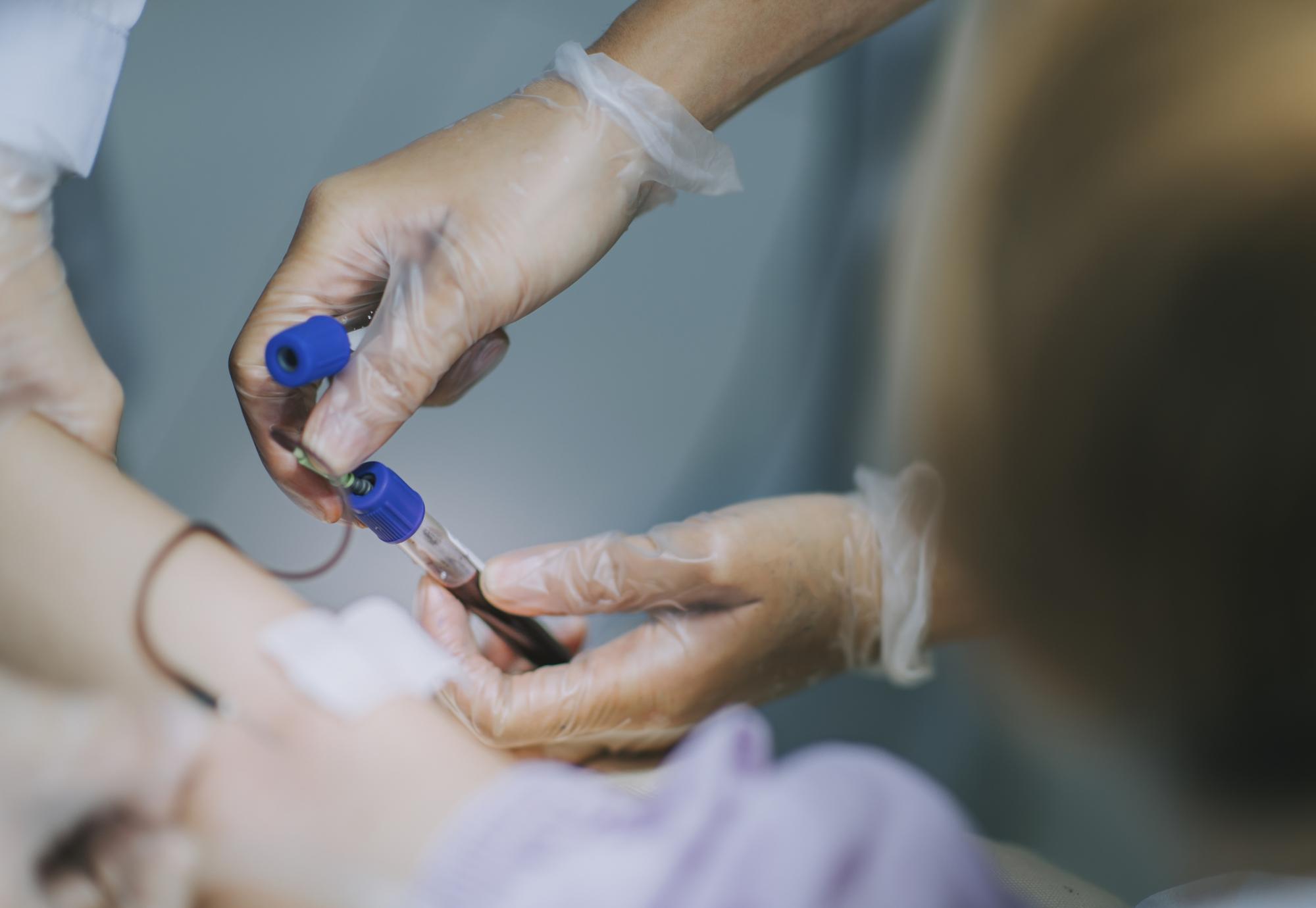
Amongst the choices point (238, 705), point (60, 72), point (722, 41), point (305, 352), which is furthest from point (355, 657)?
point (722, 41)

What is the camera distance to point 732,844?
1.05 ft

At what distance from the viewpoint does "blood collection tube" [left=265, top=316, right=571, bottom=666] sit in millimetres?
496

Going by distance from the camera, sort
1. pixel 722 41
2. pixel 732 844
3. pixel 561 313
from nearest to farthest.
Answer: pixel 732 844 < pixel 722 41 < pixel 561 313

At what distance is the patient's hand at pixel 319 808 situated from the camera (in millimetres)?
367

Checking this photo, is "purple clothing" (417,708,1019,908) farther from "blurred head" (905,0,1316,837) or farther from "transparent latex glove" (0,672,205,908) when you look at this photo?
"blurred head" (905,0,1316,837)

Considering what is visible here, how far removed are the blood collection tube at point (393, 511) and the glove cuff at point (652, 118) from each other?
30 cm

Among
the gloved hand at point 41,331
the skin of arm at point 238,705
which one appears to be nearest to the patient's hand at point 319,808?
the skin of arm at point 238,705

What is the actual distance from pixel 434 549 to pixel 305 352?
198mm

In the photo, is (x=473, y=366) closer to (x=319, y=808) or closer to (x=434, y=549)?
(x=434, y=549)

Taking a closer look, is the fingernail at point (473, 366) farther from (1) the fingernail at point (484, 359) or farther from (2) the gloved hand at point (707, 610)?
(2) the gloved hand at point (707, 610)

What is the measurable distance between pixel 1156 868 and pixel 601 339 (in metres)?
0.76

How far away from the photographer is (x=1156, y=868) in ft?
2.67

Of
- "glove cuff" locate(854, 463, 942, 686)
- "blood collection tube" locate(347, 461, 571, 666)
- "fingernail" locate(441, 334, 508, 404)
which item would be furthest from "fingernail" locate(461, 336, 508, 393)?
"glove cuff" locate(854, 463, 942, 686)

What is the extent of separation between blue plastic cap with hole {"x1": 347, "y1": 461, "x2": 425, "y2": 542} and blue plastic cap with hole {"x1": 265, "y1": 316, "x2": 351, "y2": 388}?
8cm
